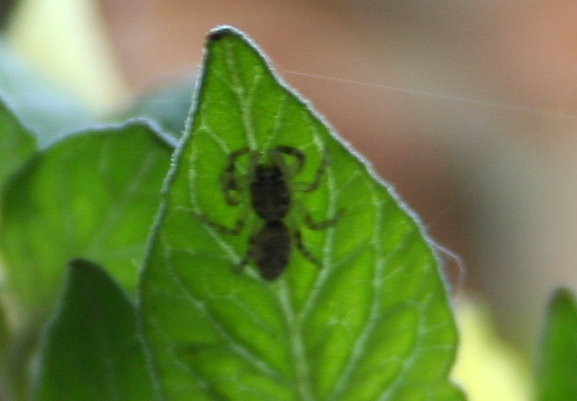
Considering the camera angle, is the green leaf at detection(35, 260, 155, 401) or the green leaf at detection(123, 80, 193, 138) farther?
the green leaf at detection(123, 80, 193, 138)

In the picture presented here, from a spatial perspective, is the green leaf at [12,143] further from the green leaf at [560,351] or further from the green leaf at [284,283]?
the green leaf at [560,351]

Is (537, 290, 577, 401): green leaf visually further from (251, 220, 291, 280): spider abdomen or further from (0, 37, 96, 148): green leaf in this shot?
(0, 37, 96, 148): green leaf

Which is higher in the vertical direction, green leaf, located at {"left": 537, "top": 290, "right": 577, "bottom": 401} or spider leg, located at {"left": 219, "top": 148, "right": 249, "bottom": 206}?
spider leg, located at {"left": 219, "top": 148, "right": 249, "bottom": 206}

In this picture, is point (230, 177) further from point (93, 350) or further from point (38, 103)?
point (38, 103)

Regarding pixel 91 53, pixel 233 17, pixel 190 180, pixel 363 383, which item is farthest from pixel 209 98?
pixel 233 17

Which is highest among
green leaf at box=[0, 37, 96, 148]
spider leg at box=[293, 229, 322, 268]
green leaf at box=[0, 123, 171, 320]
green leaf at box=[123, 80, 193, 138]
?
green leaf at box=[123, 80, 193, 138]

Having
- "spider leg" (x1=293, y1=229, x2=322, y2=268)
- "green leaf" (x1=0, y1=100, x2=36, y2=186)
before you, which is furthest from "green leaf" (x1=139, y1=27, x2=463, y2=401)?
"green leaf" (x1=0, y1=100, x2=36, y2=186)

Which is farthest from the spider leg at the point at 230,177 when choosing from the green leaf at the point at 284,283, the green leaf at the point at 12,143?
the green leaf at the point at 12,143

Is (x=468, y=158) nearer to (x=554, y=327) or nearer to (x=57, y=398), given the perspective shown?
(x=554, y=327)
